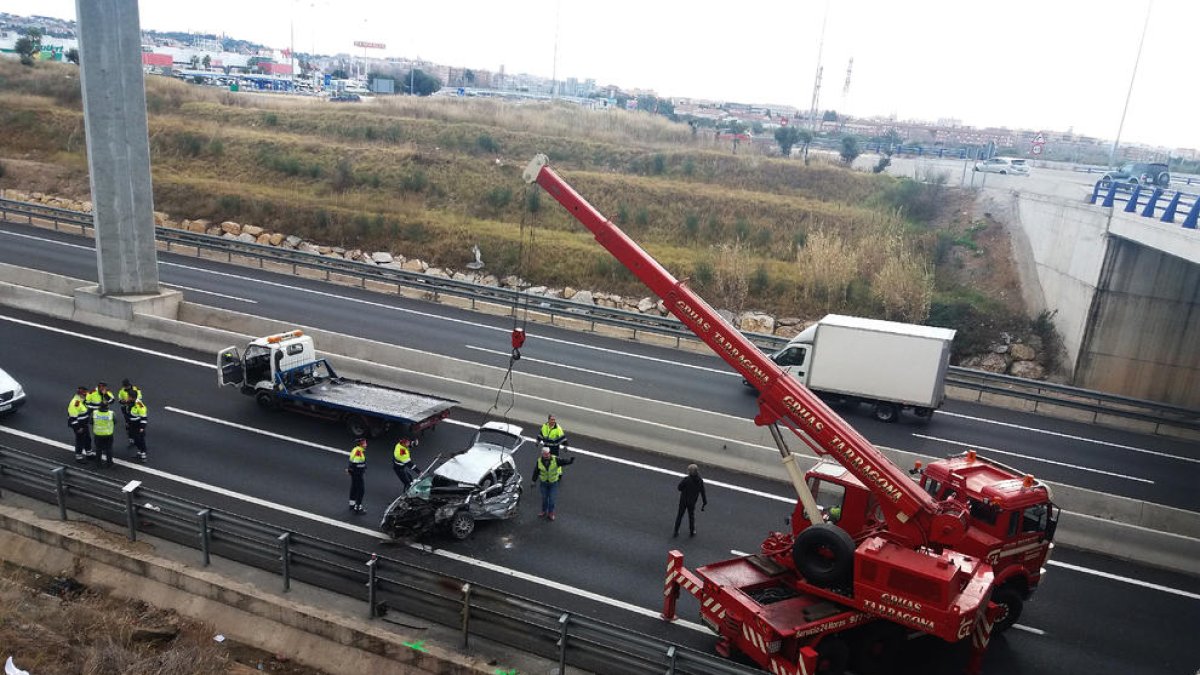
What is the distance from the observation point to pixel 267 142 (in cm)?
5144

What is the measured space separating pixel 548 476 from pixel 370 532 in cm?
299

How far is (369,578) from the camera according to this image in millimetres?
10391

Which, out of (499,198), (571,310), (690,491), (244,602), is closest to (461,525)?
(244,602)

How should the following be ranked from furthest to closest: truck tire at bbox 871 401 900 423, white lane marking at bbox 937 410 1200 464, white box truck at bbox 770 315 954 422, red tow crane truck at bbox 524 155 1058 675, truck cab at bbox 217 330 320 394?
truck tire at bbox 871 401 900 423 < white lane marking at bbox 937 410 1200 464 < white box truck at bbox 770 315 954 422 < truck cab at bbox 217 330 320 394 < red tow crane truck at bbox 524 155 1058 675

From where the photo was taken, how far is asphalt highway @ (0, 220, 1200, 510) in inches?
769

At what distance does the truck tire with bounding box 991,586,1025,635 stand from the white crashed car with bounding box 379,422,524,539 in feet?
24.5

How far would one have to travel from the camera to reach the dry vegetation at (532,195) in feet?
116

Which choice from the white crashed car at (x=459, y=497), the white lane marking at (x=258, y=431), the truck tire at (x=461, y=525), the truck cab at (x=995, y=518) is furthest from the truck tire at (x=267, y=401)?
the truck cab at (x=995, y=518)

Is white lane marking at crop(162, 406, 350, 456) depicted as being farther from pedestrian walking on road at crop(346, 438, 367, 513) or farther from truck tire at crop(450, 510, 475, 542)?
truck tire at crop(450, 510, 475, 542)

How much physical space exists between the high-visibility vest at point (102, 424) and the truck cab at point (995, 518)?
11.8 meters

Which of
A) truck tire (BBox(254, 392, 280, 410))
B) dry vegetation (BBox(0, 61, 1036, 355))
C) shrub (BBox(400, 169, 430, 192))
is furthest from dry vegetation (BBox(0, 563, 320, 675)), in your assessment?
shrub (BBox(400, 169, 430, 192))

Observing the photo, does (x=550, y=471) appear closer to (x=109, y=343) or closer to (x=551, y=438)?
(x=551, y=438)

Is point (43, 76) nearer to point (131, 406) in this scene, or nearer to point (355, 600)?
point (131, 406)

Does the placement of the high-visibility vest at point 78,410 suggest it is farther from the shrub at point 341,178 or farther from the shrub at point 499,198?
the shrub at point 341,178
